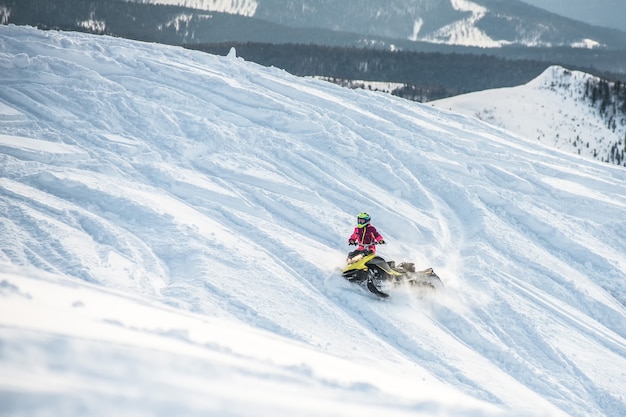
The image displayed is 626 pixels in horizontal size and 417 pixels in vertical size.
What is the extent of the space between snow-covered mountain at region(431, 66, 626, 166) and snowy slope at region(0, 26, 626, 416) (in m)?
19.5

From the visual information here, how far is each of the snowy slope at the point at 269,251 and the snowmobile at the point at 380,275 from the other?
22 cm

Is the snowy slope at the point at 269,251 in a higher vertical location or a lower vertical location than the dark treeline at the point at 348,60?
lower

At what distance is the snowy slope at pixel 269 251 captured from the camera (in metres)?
3.71

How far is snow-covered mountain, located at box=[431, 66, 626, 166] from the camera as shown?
3509cm

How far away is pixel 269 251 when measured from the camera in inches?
352

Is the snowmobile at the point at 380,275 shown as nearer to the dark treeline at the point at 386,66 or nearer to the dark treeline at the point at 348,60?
the dark treeline at the point at 348,60

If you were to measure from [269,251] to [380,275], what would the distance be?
6.31ft

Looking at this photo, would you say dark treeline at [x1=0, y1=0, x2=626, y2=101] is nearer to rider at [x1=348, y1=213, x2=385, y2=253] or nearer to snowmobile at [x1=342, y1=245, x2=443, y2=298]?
rider at [x1=348, y1=213, x2=385, y2=253]

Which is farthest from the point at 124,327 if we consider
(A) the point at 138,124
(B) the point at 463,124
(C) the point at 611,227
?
(B) the point at 463,124

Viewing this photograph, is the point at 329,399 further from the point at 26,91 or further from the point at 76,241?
the point at 26,91

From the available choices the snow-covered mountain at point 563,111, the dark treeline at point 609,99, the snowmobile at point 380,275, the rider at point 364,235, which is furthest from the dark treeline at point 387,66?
the snowmobile at point 380,275

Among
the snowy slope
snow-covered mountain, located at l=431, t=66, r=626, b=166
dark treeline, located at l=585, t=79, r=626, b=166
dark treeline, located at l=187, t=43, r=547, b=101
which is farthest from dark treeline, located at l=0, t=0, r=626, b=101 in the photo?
the snowy slope

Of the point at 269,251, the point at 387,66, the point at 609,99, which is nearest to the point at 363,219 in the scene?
the point at 269,251

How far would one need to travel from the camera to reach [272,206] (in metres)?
10.7
